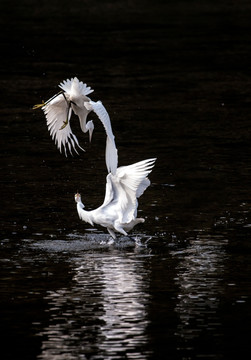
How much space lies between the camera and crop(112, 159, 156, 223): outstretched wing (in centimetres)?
1356

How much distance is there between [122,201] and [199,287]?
233 centimetres

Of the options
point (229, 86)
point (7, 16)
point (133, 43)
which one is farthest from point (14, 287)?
point (7, 16)

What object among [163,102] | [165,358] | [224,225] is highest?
[163,102]

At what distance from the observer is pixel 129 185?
13.7 m

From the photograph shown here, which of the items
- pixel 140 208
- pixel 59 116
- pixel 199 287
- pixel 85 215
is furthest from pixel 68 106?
pixel 199 287

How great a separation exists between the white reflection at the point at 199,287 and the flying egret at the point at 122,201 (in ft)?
2.62

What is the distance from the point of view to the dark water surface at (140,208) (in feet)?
34.6

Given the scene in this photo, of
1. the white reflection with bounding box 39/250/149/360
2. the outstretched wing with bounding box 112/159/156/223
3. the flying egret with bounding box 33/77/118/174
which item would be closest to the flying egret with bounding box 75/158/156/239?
the outstretched wing with bounding box 112/159/156/223

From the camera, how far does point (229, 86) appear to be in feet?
Answer: 85.5

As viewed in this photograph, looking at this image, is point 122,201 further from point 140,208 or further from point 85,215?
point 140,208

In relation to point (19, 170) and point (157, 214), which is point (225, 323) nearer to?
point (157, 214)

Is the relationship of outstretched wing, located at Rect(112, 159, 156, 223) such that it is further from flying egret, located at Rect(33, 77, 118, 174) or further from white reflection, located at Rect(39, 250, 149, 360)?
white reflection, located at Rect(39, 250, 149, 360)

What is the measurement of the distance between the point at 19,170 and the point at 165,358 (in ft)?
28.5

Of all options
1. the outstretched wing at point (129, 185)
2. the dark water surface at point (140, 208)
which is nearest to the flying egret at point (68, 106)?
the outstretched wing at point (129, 185)
